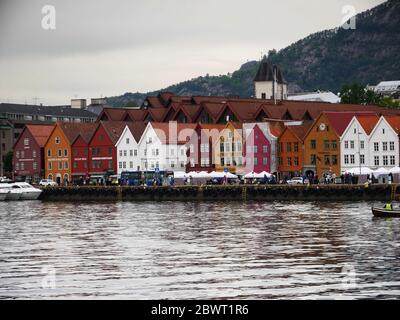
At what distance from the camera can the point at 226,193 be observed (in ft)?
391

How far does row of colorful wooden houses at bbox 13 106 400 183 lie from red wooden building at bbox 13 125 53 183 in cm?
16

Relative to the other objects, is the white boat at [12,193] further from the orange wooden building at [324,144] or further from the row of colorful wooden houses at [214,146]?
the orange wooden building at [324,144]

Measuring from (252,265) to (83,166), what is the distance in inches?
4628

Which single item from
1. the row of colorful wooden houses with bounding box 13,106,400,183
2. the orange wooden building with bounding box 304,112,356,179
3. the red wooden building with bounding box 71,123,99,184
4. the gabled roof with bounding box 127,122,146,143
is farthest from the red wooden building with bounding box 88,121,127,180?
the orange wooden building with bounding box 304,112,356,179

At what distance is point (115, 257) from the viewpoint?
4912cm

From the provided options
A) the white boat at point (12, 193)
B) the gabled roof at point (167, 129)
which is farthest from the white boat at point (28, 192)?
the gabled roof at point (167, 129)

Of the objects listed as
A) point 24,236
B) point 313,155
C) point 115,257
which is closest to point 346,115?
point 313,155

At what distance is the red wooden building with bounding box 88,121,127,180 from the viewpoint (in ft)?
514

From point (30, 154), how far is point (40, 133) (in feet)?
13.0

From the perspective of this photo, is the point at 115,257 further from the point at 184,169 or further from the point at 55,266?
the point at 184,169

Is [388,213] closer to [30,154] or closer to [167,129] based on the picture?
[167,129]

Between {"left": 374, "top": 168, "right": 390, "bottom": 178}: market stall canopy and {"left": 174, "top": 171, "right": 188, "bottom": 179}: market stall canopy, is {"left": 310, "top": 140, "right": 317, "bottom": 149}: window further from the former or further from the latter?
{"left": 374, "top": 168, "right": 390, "bottom": 178}: market stall canopy

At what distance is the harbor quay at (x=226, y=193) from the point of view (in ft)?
353

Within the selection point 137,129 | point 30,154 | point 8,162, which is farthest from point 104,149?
point 8,162
